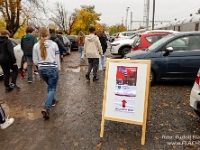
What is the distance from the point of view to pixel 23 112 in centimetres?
451

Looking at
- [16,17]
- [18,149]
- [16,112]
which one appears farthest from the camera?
[16,17]

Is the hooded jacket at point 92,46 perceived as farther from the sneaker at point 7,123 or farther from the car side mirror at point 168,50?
the sneaker at point 7,123

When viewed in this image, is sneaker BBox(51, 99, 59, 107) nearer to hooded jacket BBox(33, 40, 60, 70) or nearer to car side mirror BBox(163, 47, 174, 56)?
hooded jacket BBox(33, 40, 60, 70)

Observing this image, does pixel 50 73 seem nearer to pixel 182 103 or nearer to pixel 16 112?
pixel 16 112

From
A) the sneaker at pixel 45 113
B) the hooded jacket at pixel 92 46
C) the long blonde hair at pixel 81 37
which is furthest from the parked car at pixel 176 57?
the long blonde hair at pixel 81 37

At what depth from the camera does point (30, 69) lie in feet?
22.8

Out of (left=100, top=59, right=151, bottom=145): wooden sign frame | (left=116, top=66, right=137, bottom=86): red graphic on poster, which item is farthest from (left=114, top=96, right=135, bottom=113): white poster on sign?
(left=116, top=66, right=137, bottom=86): red graphic on poster

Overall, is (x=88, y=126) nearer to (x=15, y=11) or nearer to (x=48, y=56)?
(x=48, y=56)

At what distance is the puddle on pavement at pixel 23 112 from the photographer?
14.1 ft

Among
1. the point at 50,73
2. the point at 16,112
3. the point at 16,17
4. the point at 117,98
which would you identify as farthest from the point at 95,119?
the point at 16,17

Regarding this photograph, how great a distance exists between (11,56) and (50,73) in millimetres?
2115

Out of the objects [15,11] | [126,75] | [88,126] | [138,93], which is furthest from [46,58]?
[15,11]

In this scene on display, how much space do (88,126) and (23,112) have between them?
1663mm

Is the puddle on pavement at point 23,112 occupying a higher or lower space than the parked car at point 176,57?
lower
